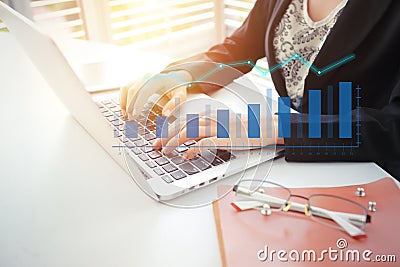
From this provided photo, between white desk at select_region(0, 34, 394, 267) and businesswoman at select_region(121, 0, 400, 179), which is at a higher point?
businesswoman at select_region(121, 0, 400, 179)

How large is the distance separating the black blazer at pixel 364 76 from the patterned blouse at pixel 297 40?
2 centimetres

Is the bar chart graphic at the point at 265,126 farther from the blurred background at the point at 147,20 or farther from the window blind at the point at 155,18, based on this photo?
the window blind at the point at 155,18

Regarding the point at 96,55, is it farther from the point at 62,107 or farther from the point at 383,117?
the point at 383,117

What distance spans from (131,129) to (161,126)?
0.06m

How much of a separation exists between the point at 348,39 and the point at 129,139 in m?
0.48

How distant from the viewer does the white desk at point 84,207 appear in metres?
0.55

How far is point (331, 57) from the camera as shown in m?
0.90

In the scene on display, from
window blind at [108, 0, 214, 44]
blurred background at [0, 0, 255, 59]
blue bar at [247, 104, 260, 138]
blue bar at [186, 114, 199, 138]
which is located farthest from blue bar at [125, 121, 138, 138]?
window blind at [108, 0, 214, 44]

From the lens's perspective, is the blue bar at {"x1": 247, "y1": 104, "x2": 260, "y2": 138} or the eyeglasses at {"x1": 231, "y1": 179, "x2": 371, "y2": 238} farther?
the blue bar at {"x1": 247, "y1": 104, "x2": 260, "y2": 138}

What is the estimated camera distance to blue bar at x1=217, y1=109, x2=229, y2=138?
0.75 meters

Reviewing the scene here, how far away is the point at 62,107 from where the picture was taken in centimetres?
94

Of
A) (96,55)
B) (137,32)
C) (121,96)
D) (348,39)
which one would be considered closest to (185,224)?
(121,96)

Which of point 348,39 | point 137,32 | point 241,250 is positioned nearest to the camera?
point 241,250

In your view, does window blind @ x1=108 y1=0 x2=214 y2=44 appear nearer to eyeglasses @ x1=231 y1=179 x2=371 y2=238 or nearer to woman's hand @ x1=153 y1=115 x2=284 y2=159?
woman's hand @ x1=153 y1=115 x2=284 y2=159
